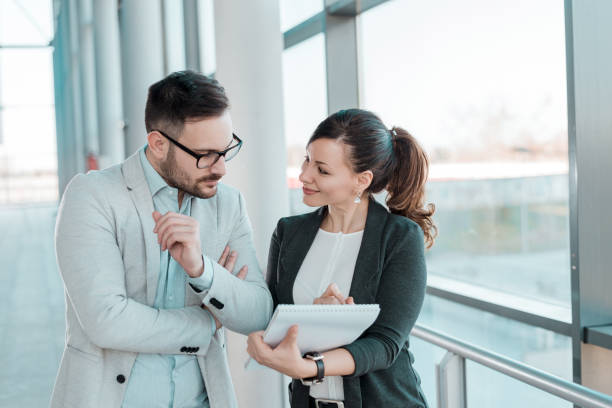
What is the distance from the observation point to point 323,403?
63.3 inches

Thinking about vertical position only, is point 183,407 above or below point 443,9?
below

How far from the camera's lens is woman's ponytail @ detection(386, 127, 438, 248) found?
1760 millimetres

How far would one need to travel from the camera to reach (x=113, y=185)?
5.02ft

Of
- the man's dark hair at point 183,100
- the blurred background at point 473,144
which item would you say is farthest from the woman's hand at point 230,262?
the blurred background at point 473,144

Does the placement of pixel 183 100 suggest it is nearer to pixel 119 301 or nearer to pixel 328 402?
pixel 119 301

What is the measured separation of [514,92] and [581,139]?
882mm

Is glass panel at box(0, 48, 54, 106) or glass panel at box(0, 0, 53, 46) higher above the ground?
glass panel at box(0, 0, 53, 46)

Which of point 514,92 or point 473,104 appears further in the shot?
point 473,104

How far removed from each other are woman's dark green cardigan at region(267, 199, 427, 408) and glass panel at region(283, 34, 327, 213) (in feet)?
9.49

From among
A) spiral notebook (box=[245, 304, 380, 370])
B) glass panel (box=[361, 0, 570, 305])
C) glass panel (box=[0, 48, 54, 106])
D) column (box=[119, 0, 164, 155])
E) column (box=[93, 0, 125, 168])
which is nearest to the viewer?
spiral notebook (box=[245, 304, 380, 370])

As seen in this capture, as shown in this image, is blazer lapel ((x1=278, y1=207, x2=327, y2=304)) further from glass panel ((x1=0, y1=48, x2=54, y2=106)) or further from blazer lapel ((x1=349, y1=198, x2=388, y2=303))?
glass panel ((x1=0, y1=48, x2=54, y2=106))

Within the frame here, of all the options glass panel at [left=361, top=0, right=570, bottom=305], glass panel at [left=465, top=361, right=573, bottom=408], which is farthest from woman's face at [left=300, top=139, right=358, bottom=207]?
glass panel at [left=361, top=0, right=570, bottom=305]

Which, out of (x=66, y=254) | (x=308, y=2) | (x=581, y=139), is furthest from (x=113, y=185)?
(x=308, y=2)

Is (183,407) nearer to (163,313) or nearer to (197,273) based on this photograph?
(163,313)
